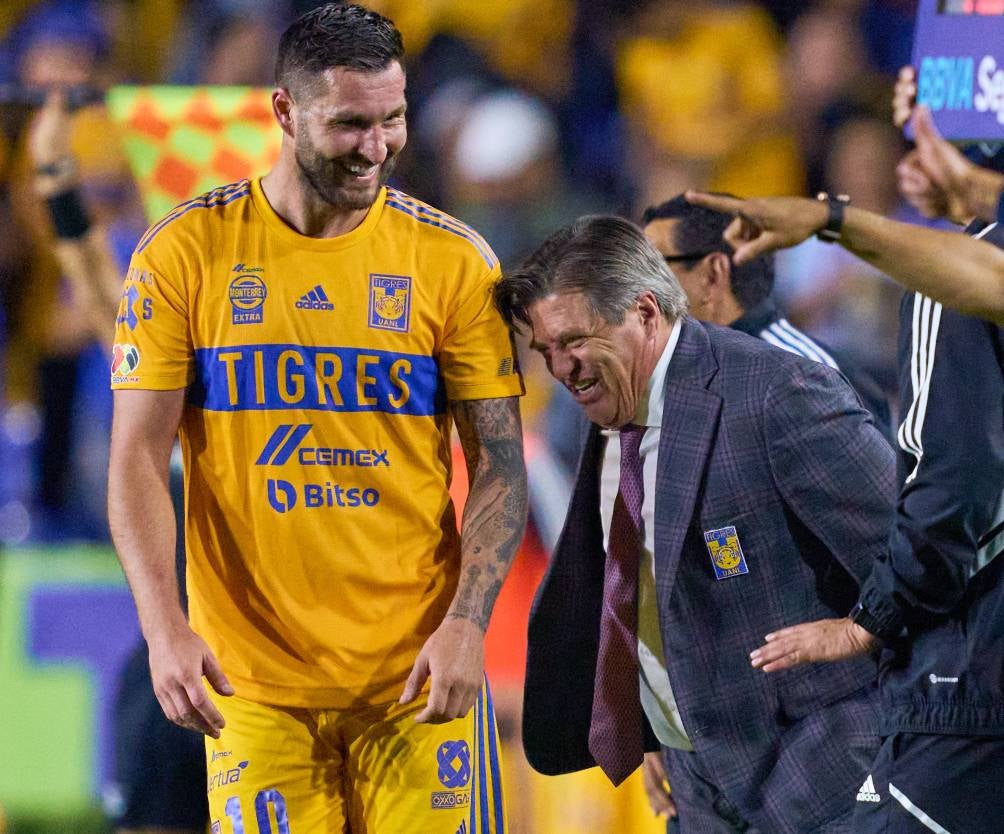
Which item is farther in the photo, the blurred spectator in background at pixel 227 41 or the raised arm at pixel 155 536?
the blurred spectator in background at pixel 227 41

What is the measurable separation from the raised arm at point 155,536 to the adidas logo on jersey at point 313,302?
0.87 feet

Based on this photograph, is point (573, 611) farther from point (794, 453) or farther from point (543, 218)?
point (543, 218)

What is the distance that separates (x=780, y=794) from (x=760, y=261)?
1.66 m

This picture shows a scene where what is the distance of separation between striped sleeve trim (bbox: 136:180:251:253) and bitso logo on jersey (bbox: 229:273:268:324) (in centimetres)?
18

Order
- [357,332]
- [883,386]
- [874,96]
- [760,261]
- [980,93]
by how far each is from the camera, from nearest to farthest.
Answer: [357,332]
[980,93]
[760,261]
[883,386]
[874,96]

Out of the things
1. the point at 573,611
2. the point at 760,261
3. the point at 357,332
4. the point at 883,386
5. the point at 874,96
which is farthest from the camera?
the point at 874,96

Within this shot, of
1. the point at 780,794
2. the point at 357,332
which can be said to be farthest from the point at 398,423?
the point at 780,794

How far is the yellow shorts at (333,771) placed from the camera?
2.60m

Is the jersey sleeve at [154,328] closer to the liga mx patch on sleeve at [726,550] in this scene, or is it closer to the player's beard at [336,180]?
the player's beard at [336,180]

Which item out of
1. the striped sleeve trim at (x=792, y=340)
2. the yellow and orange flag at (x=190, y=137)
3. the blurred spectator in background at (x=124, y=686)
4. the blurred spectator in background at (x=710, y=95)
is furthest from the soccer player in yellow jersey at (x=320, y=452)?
the blurred spectator in background at (x=710, y=95)

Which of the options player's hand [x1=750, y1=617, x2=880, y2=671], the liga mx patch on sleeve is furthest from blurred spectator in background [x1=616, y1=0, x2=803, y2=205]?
player's hand [x1=750, y1=617, x2=880, y2=671]

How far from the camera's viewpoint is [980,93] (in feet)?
11.5

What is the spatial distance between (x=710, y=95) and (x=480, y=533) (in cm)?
372

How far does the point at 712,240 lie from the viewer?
3836 millimetres
